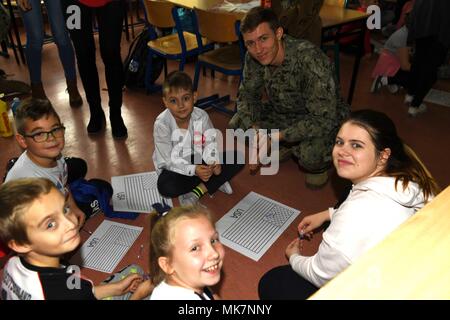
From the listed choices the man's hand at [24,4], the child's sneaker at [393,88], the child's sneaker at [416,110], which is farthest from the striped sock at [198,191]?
the child's sneaker at [393,88]

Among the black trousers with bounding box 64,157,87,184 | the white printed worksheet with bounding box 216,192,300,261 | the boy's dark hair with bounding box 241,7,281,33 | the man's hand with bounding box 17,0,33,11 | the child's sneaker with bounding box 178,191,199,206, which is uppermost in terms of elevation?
the boy's dark hair with bounding box 241,7,281,33

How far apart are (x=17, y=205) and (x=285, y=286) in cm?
92

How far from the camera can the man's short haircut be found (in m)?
1.08

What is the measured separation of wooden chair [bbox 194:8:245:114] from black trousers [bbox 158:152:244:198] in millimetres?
1021

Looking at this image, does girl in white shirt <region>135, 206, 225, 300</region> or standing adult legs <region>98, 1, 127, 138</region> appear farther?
standing adult legs <region>98, 1, 127, 138</region>

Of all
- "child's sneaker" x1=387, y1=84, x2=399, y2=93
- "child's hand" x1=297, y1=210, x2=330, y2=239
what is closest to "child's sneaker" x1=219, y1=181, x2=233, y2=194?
"child's hand" x1=297, y1=210, x2=330, y2=239

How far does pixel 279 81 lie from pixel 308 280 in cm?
127

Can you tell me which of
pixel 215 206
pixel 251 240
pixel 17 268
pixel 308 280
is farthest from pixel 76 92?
pixel 308 280

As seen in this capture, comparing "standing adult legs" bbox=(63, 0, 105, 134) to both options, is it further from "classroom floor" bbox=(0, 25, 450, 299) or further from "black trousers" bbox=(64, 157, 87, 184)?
"black trousers" bbox=(64, 157, 87, 184)

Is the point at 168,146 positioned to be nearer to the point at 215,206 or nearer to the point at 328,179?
the point at 215,206

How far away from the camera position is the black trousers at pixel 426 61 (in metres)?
3.13

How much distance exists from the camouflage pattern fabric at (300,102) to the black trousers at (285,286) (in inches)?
37.7

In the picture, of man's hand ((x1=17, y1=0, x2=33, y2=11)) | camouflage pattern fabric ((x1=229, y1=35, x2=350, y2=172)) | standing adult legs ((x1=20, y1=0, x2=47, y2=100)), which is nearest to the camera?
camouflage pattern fabric ((x1=229, y1=35, x2=350, y2=172))

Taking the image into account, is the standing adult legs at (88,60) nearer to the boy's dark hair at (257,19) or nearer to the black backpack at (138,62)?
the black backpack at (138,62)
